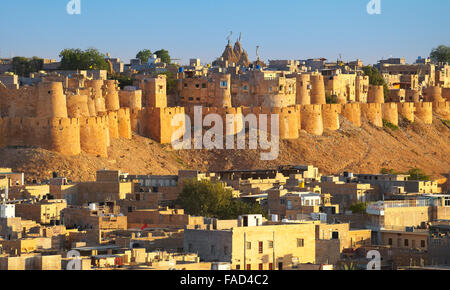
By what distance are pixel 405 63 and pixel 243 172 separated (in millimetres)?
57364

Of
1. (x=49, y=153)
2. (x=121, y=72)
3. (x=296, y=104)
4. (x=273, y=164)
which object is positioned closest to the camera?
(x=49, y=153)

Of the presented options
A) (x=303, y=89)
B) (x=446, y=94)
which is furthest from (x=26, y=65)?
(x=446, y=94)

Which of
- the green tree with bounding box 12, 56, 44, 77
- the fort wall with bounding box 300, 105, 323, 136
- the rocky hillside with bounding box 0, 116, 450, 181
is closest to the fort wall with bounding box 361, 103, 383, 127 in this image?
the rocky hillside with bounding box 0, 116, 450, 181

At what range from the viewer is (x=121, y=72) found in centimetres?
8256

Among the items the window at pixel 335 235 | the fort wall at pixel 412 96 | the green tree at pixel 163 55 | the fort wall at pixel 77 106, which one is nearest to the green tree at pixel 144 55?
the green tree at pixel 163 55

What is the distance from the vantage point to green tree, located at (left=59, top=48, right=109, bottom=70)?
3228 inches

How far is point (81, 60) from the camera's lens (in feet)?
271

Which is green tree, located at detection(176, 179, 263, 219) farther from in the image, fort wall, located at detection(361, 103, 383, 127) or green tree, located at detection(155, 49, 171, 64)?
green tree, located at detection(155, 49, 171, 64)

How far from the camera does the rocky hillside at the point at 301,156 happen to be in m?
57.7

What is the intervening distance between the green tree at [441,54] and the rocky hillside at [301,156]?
35166mm

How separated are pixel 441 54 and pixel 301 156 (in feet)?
179

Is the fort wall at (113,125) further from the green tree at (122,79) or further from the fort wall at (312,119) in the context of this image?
the fort wall at (312,119)
